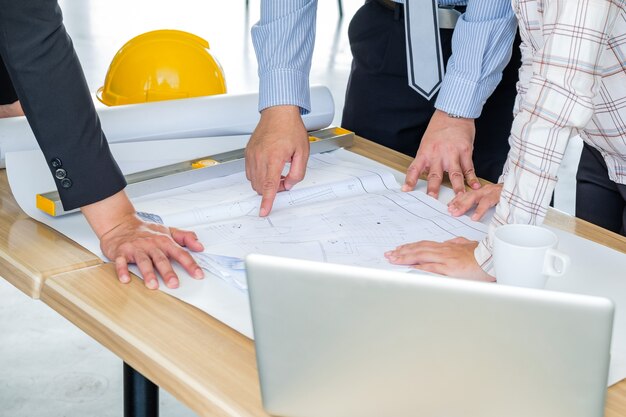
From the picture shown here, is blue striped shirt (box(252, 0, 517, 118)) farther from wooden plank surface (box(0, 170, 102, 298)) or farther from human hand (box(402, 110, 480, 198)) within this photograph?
wooden plank surface (box(0, 170, 102, 298))

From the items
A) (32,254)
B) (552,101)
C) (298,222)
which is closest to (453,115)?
(298,222)

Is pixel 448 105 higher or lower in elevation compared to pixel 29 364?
higher

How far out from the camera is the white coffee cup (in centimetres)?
98

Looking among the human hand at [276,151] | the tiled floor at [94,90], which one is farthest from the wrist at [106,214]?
the tiled floor at [94,90]

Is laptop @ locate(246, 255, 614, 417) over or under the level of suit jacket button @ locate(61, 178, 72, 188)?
over

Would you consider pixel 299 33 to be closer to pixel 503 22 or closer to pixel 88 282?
pixel 503 22

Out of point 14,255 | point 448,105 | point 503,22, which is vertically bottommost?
point 14,255

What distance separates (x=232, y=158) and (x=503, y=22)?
538mm

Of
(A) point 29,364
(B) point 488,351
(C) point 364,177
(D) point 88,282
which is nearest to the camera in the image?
(B) point 488,351

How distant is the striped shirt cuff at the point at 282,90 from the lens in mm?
1591

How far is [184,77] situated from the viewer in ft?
6.22

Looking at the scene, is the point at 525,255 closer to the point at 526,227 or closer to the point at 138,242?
the point at 526,227

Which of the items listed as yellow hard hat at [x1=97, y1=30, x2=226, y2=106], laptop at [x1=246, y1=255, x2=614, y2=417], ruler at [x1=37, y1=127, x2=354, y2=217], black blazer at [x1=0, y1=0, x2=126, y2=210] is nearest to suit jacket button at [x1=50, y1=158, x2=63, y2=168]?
black blazer at [x1=0, y1=0, x2=126, y2=210]

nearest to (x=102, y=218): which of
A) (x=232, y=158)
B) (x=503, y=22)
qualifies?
(x=232, y=158)
